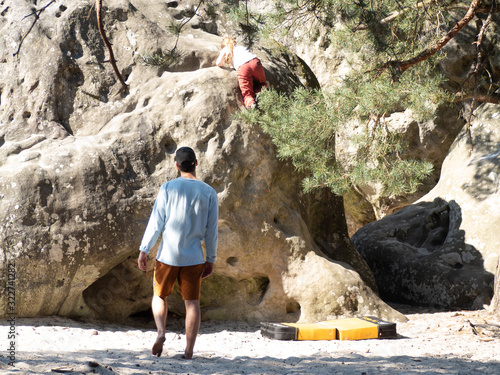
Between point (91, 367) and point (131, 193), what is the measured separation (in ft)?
7.54

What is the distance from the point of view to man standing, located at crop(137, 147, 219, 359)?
363 centimetres

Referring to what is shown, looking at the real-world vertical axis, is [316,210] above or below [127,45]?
below

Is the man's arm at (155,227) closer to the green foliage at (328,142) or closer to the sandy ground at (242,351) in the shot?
the sandy ground at (242,351)

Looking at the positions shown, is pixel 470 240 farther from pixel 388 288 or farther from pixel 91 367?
pixel 91 367

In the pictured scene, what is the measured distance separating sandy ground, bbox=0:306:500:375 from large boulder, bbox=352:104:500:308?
125 centimetres

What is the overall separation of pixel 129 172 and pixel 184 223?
177cm

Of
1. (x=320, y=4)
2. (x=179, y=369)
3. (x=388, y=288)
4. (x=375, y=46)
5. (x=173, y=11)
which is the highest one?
(x=173, y=11)

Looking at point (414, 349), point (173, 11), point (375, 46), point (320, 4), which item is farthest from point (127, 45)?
point (414, 349)

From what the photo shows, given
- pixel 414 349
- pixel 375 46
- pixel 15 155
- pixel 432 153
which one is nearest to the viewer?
pixel 414 349

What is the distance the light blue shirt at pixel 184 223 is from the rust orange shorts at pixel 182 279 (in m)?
0.05

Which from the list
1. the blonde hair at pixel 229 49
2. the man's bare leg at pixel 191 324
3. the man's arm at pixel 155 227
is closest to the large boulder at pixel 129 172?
the blonde hair at pixel 229 49

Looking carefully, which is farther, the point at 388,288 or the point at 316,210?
the point at 388,288

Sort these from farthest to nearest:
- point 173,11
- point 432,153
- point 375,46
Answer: point 432,153 → point 173,11 → point 375,46

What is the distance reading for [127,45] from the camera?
5.84 m
